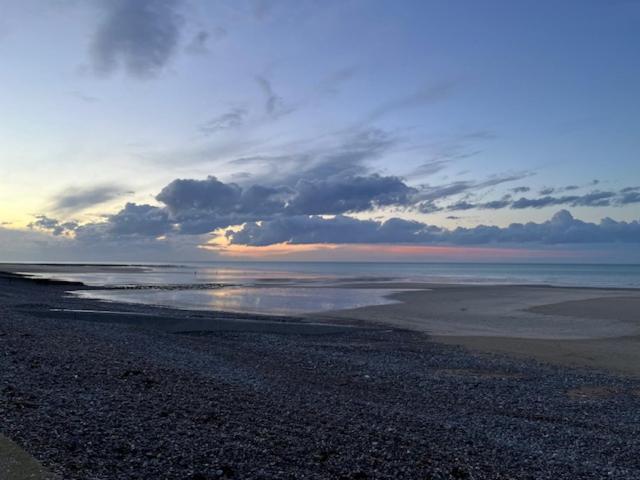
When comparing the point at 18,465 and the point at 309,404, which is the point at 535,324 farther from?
the point at 18,465

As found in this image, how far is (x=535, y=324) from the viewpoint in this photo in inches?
1302

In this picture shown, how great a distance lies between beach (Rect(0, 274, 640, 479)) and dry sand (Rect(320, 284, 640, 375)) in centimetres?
34

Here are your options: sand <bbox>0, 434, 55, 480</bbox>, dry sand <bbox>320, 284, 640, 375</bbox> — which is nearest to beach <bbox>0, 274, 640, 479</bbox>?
sand <bbox>0, 434, 55, 480</bbox>

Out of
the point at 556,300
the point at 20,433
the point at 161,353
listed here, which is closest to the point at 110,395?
the point at 20,433

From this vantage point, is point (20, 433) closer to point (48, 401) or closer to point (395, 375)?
point (48, 401)

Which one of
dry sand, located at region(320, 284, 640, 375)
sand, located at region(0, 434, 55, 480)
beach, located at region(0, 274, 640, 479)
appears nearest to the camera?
sand, located at region(0, 434, 55, 480)

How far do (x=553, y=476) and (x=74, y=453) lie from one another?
25.2ft

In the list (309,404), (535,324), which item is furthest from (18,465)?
(535,324)

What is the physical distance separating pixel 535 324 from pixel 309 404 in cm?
2477

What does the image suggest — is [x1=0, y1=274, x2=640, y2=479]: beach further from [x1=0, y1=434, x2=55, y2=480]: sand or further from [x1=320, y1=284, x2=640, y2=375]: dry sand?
[x1=320, y1=284, x2=640, y2=375]: dry sand

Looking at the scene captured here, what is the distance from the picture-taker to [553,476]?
29.1 feet

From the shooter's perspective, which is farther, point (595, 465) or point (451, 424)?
point (451, 424)

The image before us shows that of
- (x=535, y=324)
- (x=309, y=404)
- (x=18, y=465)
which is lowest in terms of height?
(x=535, y=324)

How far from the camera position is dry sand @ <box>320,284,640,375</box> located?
2256cm
